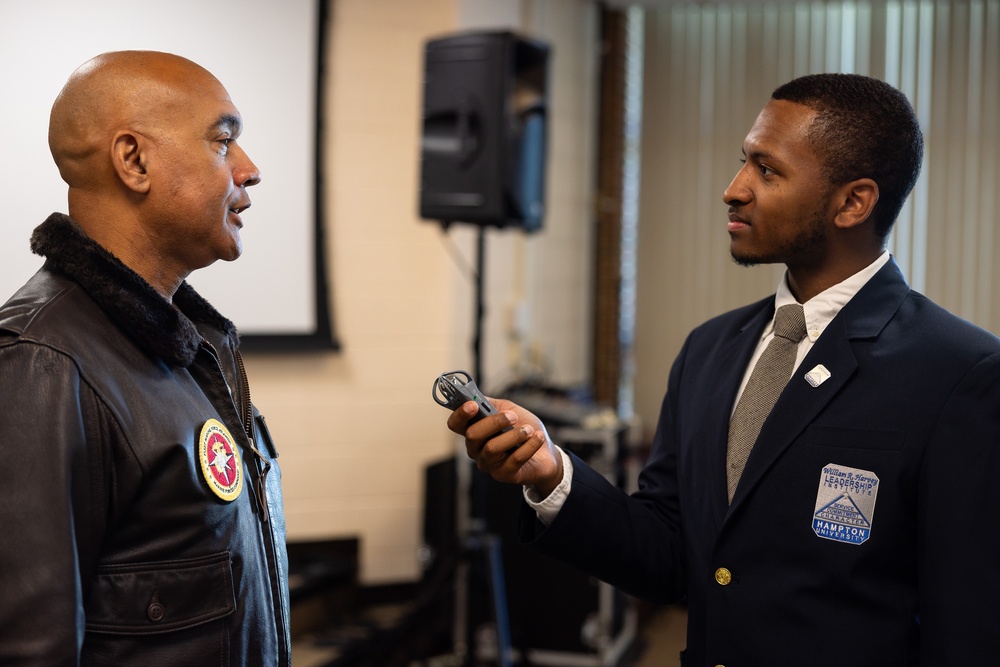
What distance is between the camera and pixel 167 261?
126cm

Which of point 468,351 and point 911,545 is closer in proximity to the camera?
point 911,545

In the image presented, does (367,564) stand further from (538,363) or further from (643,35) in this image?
(643,35)

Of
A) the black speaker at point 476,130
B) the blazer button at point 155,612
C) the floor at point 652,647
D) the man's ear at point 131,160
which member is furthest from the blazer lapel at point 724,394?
the floor at point 652,647

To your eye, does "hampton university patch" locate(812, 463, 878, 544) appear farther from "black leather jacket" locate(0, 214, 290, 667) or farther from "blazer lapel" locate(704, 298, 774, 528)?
"black leather jacket" locate(0, 214, 290, 667)

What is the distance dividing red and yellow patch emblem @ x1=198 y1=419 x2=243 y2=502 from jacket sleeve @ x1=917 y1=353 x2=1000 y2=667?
34.6 inches

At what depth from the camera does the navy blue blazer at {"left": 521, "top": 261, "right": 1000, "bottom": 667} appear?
1201 mm

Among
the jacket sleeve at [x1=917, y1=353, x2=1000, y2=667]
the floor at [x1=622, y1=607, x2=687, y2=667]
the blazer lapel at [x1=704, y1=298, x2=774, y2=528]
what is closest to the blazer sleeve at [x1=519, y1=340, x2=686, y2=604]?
the blazer lapel at [x1=704, y1=298, x2=774, y2=528]

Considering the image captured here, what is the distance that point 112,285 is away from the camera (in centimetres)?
112

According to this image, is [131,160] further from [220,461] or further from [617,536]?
[617,536]

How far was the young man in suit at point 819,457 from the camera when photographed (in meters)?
1.22

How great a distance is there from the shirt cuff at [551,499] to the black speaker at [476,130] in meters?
1.62

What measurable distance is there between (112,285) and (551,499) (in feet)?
2.29

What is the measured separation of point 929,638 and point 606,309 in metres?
3.83

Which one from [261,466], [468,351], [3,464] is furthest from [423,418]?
[3,464]
